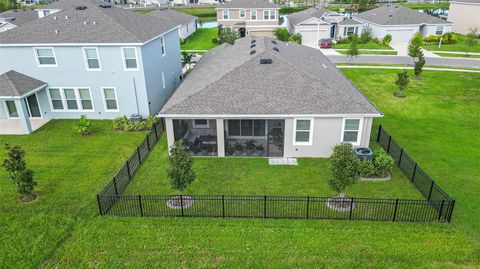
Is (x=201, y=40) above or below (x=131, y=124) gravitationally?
below

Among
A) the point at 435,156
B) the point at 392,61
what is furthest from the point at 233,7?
the point at 435,156

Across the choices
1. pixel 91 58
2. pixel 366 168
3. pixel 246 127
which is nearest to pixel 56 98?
pixel 91 58

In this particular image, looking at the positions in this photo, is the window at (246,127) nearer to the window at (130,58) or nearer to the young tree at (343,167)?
the young tree at (343,167)

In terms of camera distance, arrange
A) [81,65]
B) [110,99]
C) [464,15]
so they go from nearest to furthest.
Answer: [81,65], [110,99], [464,15]

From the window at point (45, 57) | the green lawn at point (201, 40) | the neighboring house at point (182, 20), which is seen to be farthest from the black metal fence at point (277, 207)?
the neighboring house at point (182, 20)

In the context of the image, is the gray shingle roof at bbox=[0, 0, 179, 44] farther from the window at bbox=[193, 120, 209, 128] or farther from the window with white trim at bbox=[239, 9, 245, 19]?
the window with white trim at bbox=[239, 9, 245, 19]

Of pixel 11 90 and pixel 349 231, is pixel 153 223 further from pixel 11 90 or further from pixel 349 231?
pixel 11 90

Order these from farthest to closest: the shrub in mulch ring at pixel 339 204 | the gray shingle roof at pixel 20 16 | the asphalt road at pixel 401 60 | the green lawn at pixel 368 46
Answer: the green lawn at pixel 368 46
the gray shingle roof at pixel 20 16
the asphalt road at pixel 401 60
the shrub in mulch ring at pixel 339 204

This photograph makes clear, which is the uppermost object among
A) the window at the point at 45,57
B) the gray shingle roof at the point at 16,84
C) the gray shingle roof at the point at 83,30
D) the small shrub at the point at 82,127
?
the gray shingle roof at the point at 83,30

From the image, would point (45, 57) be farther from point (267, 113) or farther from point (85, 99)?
point (267, 113)
